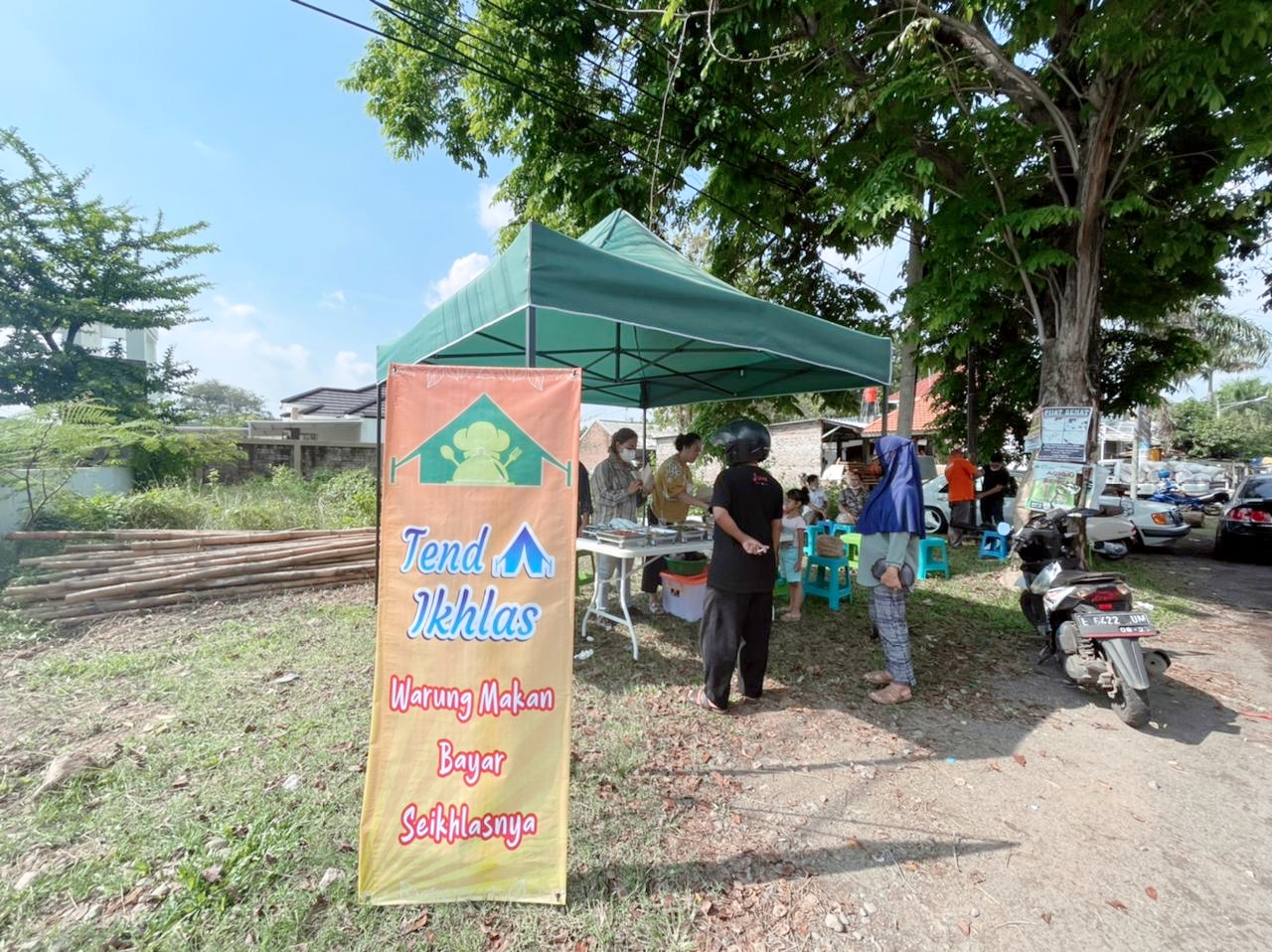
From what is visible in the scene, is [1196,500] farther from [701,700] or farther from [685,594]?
[701,700]

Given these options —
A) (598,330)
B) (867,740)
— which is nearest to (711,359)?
(598,330)

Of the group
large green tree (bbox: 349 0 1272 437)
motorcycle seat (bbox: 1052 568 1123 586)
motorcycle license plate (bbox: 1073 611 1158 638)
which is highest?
large green tree (bbox: 349 0 1272 437)

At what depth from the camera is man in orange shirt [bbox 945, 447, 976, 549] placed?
948 cm

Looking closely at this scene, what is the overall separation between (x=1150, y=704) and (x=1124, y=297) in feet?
22.3

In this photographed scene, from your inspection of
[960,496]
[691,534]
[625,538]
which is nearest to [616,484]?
[691,534]

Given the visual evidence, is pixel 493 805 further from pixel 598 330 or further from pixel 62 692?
pixel 598 330

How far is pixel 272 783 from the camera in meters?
2.59

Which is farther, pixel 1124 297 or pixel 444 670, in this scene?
pixel 1124 297

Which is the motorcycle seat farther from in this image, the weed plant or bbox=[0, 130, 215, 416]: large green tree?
bbox=[0, 130, 215, 416]: large green tree

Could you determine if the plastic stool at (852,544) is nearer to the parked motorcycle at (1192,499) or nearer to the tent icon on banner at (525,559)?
the tent icon on banner at (525,559)

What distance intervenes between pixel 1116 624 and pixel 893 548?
4.78ft

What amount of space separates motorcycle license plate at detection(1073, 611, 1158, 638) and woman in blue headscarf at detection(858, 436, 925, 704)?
111 cm

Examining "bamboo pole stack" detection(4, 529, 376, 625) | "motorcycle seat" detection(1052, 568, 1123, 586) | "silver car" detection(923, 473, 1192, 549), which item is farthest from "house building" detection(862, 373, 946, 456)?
"bamboo pole stack" detection(4, 529, 376, 625)

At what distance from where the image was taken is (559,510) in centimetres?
195
